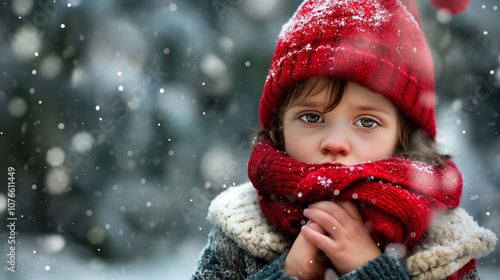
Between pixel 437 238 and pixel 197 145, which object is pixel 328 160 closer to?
pixel 437 238

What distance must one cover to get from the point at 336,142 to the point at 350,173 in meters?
0.09

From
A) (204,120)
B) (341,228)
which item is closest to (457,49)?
(204,120)

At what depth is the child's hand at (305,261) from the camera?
879 mm

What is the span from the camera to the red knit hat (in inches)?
37.4

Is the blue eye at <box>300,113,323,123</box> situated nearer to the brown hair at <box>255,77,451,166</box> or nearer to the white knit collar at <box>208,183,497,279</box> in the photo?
the brown hair at <box>255,77,451,166</box>

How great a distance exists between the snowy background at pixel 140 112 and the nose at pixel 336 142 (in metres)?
1.09

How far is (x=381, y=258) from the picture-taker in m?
0.83

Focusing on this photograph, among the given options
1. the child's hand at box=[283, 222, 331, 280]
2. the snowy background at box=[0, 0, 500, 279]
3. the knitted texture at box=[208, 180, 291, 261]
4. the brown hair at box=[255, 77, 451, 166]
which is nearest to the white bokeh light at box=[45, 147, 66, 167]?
the snowy background at box=[0, 0, 500, 279]

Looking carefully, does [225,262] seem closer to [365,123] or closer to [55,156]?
[365,123]

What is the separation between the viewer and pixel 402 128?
102 cm

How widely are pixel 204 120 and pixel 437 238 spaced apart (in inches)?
56.7

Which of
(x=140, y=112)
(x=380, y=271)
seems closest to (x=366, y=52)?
(x=380, y=271)

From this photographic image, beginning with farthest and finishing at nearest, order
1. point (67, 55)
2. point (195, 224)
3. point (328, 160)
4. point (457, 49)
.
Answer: point (195, 224), point (67, 55), point (457, 49), point (328, 160)

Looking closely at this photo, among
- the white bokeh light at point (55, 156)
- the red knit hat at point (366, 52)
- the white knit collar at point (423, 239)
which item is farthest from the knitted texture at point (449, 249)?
the white bokeh light at point (55, 156)
